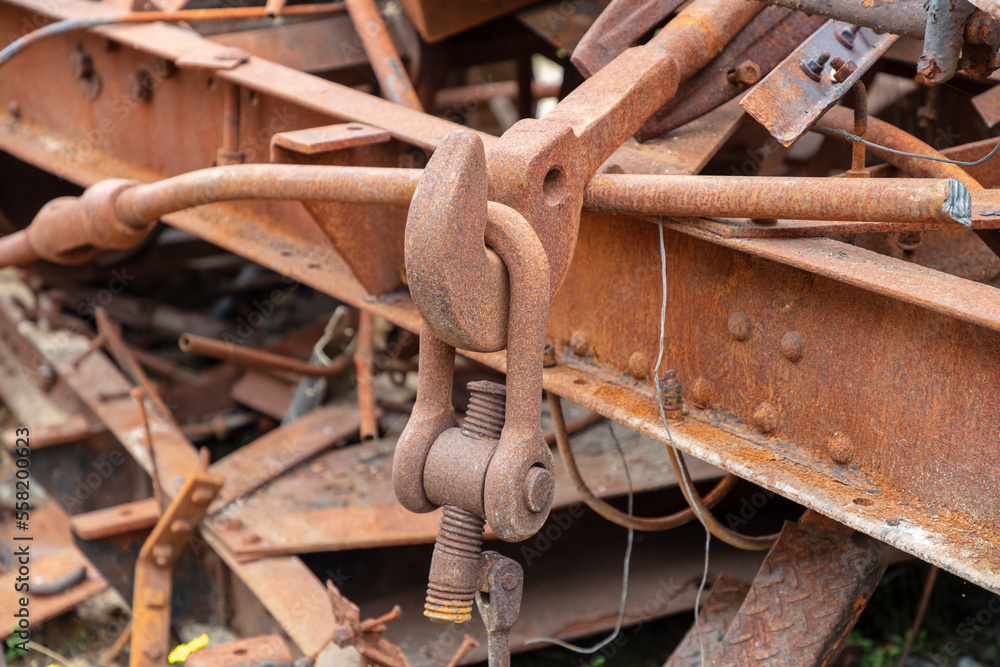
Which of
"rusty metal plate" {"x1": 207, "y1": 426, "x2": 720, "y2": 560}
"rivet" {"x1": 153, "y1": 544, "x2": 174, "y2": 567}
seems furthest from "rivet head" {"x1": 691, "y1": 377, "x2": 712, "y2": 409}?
"rivet" {"x1": 153, "y1": 544, "x2": 174, "y2": 567}

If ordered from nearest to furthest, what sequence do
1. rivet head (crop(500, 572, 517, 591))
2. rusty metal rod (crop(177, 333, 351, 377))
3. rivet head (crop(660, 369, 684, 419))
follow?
1. rivet head (crop(500, 572, 517, 591))
2. rivet head (crop(660, 369, 684, 419))
3. rusty metal rod (crop(177, 333, 351, 377))

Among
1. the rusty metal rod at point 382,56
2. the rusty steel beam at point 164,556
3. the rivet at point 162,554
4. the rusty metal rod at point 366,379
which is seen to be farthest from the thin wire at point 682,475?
the rivet at point 162,554

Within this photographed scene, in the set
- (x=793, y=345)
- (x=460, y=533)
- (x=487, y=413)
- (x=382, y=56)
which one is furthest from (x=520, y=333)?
(x=382, y=56)

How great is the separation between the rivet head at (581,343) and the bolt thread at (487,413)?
86 centimetres

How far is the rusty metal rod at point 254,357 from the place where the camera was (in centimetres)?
383

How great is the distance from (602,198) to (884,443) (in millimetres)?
720

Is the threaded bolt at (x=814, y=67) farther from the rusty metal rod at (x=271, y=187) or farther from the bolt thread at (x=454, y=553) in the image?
the bolt thread at (x=454, y=553)

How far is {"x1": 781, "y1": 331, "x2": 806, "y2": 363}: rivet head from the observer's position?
6.56ft

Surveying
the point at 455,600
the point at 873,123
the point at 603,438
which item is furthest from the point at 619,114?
the point at 603,438

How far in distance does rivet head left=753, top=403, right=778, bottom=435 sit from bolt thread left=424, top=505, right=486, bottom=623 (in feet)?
2.41

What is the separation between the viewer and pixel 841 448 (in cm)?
196

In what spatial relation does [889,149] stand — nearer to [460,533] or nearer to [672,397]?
[672,397]

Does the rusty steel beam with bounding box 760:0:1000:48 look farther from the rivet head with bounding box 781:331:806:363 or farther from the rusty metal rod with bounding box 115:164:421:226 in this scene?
the rusty metal rod with bounding box 115:164:421:226

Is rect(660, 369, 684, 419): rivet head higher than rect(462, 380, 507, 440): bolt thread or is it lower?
lower
